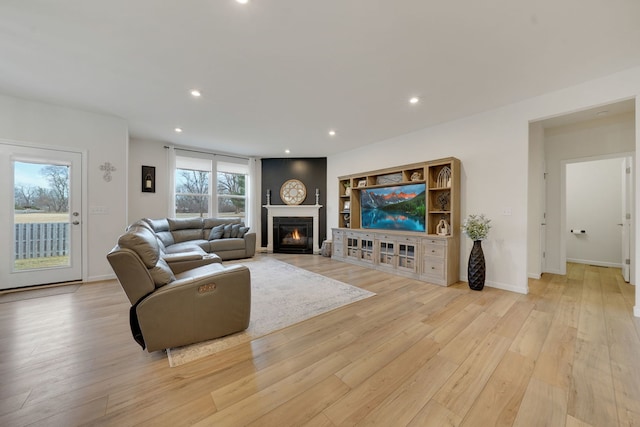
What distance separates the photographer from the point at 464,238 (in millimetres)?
3846

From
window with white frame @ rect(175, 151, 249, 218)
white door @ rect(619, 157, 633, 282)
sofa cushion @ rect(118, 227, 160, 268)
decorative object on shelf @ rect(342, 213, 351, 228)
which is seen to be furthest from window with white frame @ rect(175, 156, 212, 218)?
white door @ rect(619, 157, 633, 282)

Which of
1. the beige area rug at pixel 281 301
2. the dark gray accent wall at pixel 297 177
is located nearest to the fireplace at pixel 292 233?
the dark gray accent wall at pixel 297 177

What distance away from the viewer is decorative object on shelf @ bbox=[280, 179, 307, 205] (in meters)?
6.74

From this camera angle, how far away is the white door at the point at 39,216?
3312 mm

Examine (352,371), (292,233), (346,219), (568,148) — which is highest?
(568,148)

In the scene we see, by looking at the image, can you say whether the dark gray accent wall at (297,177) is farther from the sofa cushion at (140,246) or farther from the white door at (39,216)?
the sofa cushion at (140,246)

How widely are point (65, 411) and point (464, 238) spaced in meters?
4.67

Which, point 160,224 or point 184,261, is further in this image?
point 160,224

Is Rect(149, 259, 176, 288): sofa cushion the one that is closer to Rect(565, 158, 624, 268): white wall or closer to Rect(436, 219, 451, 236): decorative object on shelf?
Rect(436, 219, 451, 236): decorative object on shelf

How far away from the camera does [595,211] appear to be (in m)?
4.94

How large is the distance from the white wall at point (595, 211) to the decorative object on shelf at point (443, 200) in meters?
3.24

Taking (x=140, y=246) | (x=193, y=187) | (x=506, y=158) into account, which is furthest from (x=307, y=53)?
(x=193, y=187)

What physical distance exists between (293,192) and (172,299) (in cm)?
511

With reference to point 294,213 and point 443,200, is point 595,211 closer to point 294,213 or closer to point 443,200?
point 443,200
